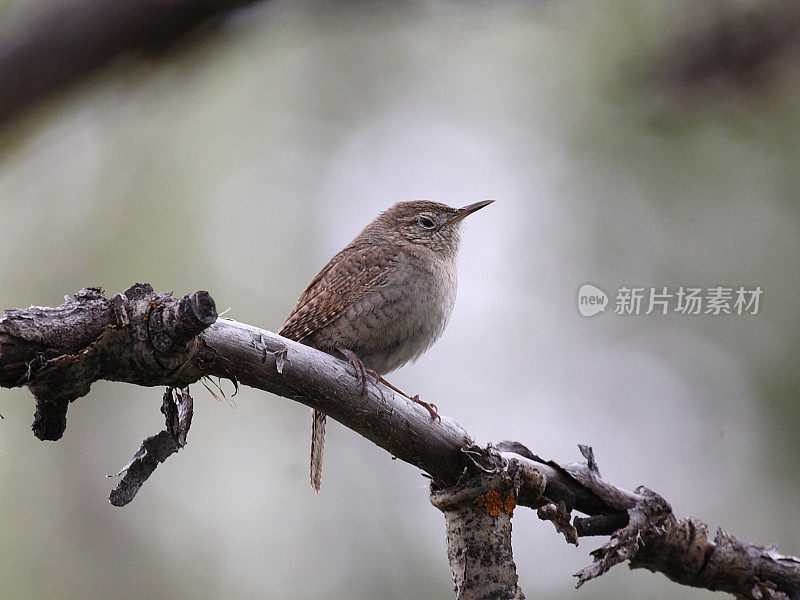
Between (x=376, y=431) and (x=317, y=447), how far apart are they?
1.81 m

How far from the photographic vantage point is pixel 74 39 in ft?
8.21

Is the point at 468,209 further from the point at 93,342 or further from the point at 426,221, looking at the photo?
the point at 93,342

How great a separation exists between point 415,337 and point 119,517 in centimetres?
390

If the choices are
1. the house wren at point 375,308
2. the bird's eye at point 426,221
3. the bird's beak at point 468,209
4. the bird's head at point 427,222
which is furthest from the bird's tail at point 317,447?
the bird's beak at point 468,209

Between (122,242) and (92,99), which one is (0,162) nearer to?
(92,99)

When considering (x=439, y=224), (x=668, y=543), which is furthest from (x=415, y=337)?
(x=668, y=543)

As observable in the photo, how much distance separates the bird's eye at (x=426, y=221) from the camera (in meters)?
5.30

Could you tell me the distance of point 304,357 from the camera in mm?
2590
